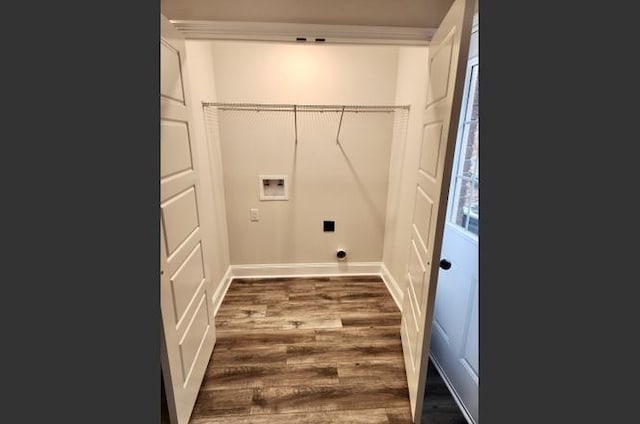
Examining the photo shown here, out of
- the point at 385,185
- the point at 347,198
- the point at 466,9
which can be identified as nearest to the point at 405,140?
the point at 385,185

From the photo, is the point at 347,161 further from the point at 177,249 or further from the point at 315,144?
the point at 177,249

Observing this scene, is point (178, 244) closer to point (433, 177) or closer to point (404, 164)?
point (433, 177)

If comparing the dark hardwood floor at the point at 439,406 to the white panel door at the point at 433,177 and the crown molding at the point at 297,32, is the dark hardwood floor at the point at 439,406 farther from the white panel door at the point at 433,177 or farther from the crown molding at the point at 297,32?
the crown molding at the point at 297,32

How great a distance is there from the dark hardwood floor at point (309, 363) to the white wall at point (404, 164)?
0.44m

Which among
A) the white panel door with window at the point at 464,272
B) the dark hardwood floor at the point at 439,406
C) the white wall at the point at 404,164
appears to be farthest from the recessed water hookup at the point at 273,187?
the dark hardwood floor at the point at 439,406

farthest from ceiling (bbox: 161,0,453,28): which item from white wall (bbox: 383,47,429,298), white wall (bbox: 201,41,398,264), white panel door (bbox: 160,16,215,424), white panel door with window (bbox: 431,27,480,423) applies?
white wall (bbox: 201,41,398,264)

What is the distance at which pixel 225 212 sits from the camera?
271 cm

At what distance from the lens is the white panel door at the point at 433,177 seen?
1051mm

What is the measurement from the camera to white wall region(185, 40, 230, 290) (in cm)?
204

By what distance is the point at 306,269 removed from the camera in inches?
116

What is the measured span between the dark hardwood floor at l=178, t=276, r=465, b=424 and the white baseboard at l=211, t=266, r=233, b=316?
48 millimetres

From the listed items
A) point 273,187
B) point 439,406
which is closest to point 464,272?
point 439,406

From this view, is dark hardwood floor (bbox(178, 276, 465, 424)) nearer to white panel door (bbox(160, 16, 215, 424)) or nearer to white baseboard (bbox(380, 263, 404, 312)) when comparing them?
white baseboard (bbox(380, 263, 404, 312))

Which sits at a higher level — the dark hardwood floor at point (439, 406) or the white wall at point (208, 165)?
the white wall at point (208, 165)
